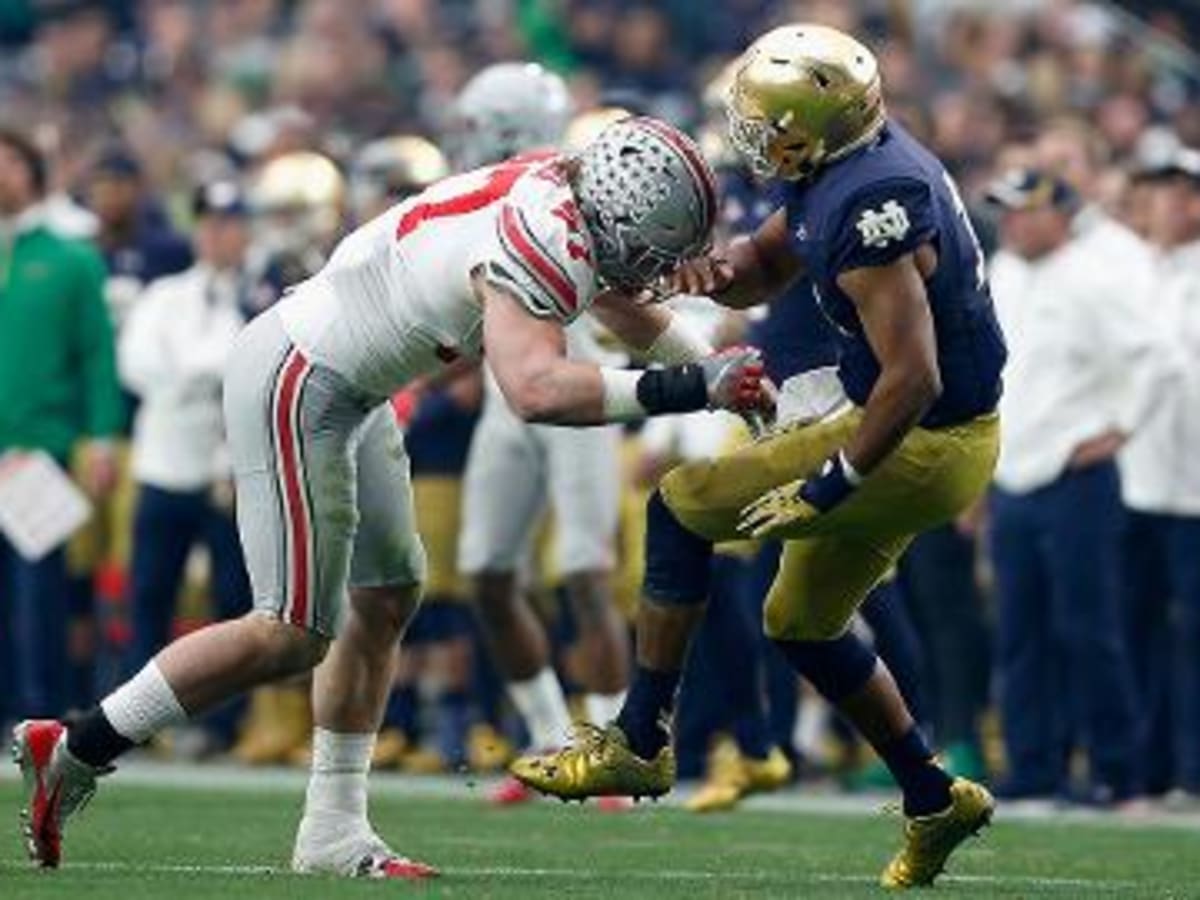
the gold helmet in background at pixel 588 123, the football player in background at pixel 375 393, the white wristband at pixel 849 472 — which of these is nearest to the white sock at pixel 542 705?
the gold helmet in background at pixel 588 123

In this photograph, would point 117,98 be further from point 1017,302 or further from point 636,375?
point 636,375

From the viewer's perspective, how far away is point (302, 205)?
14.6 m

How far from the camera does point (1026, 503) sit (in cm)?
1337

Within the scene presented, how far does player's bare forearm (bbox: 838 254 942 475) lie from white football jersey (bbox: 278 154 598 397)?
0.61m

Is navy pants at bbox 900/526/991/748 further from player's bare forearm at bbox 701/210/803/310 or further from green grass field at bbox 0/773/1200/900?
player's bare forearm at bbox 701/210/803/310

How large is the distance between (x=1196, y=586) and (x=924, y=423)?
4.18m

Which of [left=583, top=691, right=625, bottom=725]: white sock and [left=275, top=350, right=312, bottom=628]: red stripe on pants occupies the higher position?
[left=275, top=350, right=312, bottom=628]: red stripe on pants

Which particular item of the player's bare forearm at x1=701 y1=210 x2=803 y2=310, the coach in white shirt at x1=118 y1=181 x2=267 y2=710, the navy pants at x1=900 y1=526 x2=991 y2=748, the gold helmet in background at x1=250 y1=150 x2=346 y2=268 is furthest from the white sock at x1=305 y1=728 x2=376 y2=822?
the coach in white shirt at x1=118 y1=181 x2=267 y2=710

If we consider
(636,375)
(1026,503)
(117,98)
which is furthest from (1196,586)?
(117,98)

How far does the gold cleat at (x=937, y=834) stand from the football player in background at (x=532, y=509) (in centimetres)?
318

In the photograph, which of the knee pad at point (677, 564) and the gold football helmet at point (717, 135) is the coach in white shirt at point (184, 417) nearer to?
the gold football helmet at point (717, 135)

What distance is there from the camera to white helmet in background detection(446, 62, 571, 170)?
42.1 ft

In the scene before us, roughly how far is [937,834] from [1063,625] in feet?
12.4

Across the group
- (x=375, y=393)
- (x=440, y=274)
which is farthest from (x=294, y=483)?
(x=440, y=274)
